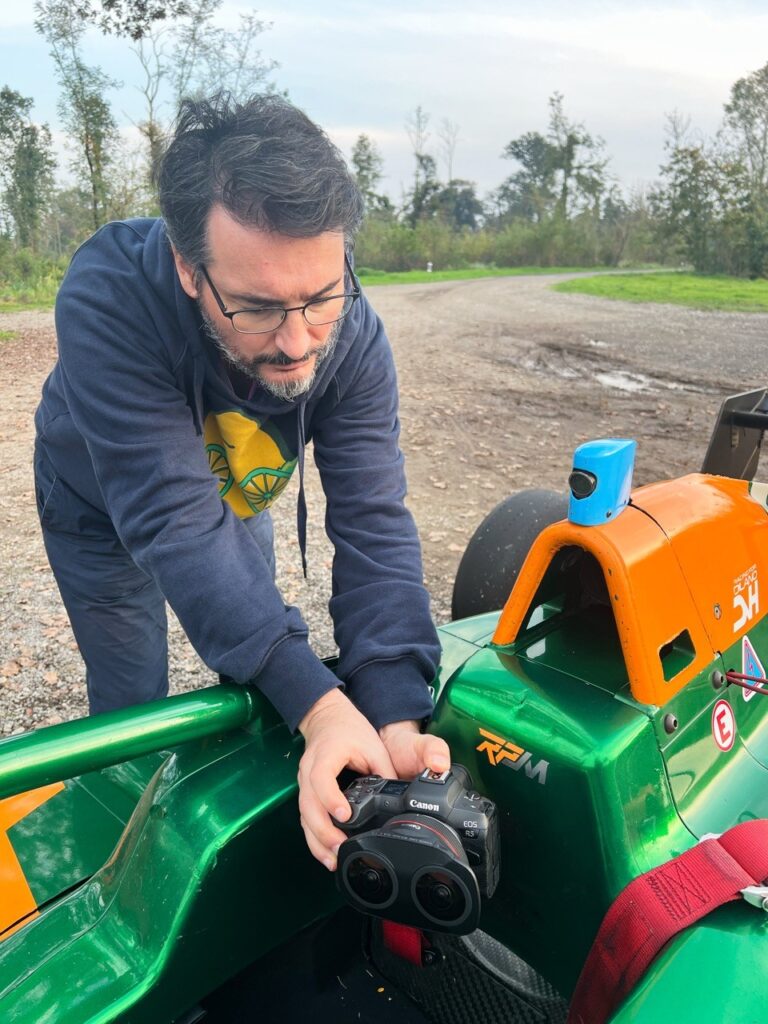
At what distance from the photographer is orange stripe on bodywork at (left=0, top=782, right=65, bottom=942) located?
1490 millimetres

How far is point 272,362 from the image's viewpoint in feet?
4.88

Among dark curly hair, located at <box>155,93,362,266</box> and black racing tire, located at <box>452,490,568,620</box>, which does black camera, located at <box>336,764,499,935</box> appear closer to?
dark curly hair, located at <box>155,93,362,266</box>

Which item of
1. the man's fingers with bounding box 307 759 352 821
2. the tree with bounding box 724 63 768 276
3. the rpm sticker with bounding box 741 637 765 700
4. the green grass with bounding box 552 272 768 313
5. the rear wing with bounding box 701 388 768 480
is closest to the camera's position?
the man's fingers with bounding box 307 759 352 821

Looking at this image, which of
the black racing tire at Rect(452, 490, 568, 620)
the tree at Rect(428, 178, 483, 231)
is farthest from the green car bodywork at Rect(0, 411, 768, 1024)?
the tree at Rect(428, 178, 483, 231)

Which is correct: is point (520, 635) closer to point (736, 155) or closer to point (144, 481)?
point (144, 481)

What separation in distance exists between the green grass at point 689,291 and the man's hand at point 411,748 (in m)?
17.2

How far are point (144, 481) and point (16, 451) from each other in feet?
17.7

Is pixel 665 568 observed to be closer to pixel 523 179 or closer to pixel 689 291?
pixel 689 291

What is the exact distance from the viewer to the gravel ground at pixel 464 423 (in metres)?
3.67

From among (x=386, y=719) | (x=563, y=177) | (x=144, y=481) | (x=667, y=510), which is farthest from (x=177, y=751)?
(x=563, y=177)

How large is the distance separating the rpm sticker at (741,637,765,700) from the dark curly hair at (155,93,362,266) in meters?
1.06

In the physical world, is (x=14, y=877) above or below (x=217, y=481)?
below

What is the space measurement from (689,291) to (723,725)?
2175 centimetres

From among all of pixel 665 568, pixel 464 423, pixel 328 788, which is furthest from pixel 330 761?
pixel 464 423
